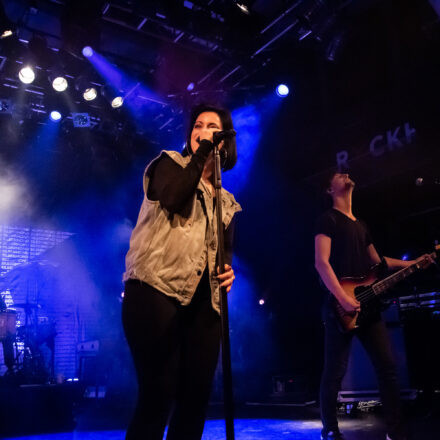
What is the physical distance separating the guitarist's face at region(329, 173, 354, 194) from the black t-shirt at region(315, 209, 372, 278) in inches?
10.3

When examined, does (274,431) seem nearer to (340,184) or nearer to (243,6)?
(340,184)

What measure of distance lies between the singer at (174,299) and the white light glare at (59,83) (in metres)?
6.22

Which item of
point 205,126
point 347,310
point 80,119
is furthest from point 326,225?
point 80,119

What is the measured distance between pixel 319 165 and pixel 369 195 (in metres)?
0.99

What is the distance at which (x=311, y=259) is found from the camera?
26.4 ft

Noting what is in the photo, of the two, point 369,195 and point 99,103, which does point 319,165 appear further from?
point 99,103

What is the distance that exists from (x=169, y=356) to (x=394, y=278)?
7.56 feet

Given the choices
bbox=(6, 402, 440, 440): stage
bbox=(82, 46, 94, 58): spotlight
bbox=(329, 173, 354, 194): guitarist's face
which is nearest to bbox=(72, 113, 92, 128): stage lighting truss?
bbox=(82, 46, 94, 58): spotlight

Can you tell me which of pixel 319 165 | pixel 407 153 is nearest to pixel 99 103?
pixel 319 165

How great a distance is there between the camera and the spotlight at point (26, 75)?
7.08 metres

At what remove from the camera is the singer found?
1653 millimetres

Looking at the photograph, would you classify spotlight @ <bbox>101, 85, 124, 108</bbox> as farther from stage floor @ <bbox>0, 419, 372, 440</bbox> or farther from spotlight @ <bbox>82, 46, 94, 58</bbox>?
stage floor @ <bbox>0, 419, 372, 440</bbox>

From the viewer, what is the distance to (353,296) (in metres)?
3.37

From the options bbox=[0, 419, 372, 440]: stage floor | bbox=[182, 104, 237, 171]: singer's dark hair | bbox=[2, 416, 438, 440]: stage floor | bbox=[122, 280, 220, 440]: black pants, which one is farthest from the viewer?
bbox=[0, 419, 372, 440]: stage floor
